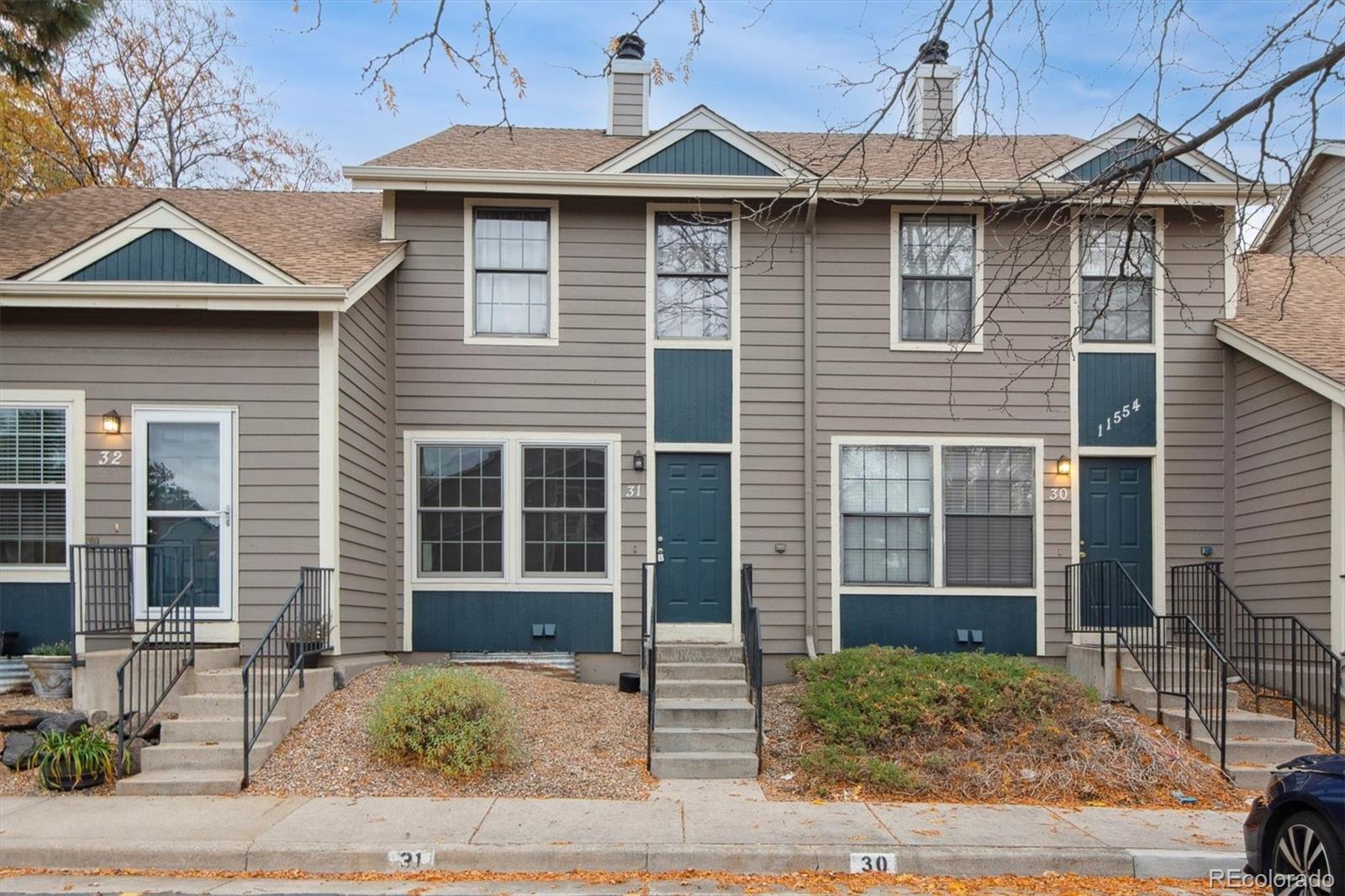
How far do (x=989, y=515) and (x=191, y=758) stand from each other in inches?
332

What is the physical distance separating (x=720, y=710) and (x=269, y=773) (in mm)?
3675

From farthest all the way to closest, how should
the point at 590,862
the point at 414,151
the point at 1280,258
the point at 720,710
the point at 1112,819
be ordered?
the point at 1280,258
the point at 414,151
the point at 720,710
the point at 1112,819
the point at 590,862

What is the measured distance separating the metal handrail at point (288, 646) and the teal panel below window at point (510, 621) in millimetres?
1854

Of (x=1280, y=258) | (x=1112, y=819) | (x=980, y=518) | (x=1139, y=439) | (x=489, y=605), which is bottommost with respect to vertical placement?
(x=1112, y=819)

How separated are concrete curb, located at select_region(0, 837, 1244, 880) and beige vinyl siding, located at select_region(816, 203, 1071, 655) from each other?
5594 millimetres

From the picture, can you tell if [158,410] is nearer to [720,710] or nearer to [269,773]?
[269,773]

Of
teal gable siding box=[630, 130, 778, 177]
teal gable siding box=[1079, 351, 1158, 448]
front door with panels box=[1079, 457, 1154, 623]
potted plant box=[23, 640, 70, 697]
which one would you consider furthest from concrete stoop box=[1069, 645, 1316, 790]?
potted plant box=[23, 640, 70, 697]

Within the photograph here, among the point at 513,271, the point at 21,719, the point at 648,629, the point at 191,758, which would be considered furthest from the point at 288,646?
the point at 513,271

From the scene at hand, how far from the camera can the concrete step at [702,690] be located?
10.1 metres

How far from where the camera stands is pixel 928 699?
30.3 feet

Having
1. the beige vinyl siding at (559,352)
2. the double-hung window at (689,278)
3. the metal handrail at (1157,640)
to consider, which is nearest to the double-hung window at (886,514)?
the metal handrail at (1157,640)

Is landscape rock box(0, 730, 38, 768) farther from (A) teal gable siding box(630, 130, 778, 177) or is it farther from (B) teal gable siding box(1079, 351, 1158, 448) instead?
(B) teal gable siding box(1079, 351, 1158, 448)

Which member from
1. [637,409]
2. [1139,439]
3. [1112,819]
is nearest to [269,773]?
[637,409]

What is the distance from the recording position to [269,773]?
8523mm
